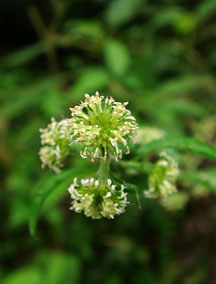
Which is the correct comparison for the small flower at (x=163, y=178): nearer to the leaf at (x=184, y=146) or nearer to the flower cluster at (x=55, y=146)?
the leaf at (x=184, y=146)

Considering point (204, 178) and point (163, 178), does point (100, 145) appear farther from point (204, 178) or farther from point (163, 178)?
point (204, 178)

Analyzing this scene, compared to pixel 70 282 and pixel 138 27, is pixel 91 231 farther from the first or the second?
pixel 138 27

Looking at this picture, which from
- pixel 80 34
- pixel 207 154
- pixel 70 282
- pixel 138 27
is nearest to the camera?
pixel 207 154

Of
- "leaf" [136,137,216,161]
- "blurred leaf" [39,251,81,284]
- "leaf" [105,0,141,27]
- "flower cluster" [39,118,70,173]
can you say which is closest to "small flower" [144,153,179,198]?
"leaf" [136,137,216,161]

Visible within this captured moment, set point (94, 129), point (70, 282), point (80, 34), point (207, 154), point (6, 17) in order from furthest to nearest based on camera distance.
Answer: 1. point (6, 17)
2. point (80, 34)
3. point (70, 282)
4. point (207, 154)
5. point (94, 129)

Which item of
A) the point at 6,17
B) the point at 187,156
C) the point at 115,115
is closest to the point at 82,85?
the point at 187,156

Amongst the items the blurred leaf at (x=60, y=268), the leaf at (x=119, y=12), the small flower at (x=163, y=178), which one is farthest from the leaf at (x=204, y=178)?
the leaf at (x=119, y=12)
